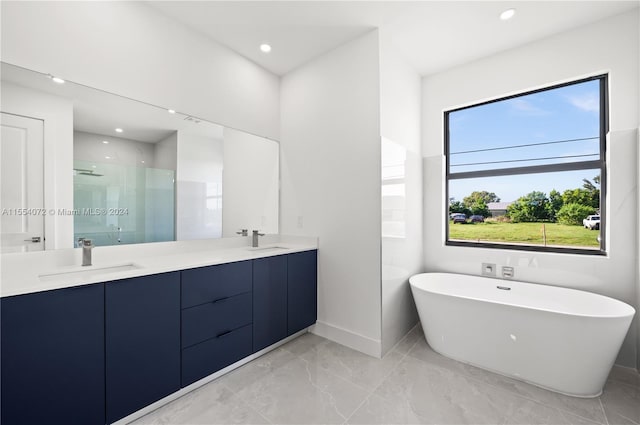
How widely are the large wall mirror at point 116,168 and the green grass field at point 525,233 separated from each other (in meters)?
2.35

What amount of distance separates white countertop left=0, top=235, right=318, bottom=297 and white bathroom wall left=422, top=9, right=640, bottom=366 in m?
2.14

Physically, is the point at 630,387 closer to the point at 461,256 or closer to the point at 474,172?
the point at 461,256

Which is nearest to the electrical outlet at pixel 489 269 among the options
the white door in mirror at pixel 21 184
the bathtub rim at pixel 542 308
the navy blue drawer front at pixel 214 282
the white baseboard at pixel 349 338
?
the bathtub rim at pixel 542 308

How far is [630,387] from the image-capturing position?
1823 millimetres

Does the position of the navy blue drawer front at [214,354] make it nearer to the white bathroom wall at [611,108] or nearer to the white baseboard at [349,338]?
the white baseboard at [349,338]

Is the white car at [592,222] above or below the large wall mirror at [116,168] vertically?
below

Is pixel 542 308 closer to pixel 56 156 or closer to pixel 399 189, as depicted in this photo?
pixel 399 189

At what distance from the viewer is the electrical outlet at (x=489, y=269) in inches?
102

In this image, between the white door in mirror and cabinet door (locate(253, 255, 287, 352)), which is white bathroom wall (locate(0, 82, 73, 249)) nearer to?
the white door in mirror

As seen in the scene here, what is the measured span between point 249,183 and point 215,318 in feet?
4.52

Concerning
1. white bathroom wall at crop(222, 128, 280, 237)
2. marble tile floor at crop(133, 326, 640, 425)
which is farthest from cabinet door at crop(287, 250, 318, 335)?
white bathroom wall at crop(222, 128, 280, 237)

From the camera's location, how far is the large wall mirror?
4.91ft

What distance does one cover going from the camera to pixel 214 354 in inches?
72.9

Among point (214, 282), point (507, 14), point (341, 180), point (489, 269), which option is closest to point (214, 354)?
point (214, 282)
